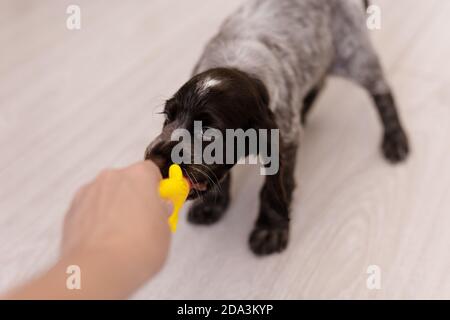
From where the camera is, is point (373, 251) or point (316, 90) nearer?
point (373, 251)

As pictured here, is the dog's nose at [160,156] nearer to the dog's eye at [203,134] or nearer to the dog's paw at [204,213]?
the dog's eye at [203,134]

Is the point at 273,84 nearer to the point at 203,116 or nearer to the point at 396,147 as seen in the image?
the point at 203,116

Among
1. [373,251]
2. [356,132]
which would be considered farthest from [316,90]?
[373,251]

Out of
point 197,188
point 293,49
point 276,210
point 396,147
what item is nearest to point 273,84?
point 293,49

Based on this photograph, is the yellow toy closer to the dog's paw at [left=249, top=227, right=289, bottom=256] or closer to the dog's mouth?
the dog's mouth

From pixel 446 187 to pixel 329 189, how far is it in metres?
0.43

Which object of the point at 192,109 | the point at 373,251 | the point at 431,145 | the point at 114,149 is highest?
the point at 192,109

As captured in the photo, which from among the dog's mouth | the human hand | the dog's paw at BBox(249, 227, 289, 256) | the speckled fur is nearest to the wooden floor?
the dog's paw at BBox(249, 227, 289, 256)

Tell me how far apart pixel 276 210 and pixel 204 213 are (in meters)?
0.36

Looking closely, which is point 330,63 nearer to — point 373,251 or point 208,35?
point 373,251

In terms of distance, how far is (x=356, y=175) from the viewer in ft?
6.93

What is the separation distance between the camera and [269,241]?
6.06 feet

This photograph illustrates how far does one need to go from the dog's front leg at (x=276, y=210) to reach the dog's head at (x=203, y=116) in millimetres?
240

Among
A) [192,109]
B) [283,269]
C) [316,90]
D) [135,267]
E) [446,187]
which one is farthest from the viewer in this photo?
[316,90]
